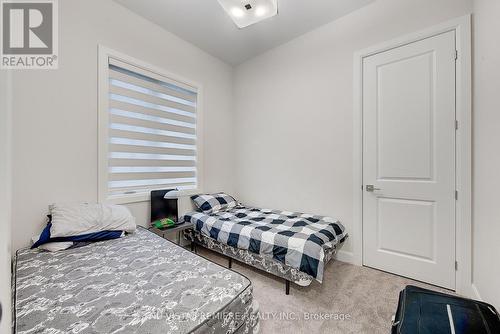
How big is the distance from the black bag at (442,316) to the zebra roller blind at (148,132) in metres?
2.57

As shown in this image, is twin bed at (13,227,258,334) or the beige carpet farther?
the beige carpet

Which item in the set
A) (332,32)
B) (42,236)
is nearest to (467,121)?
(332,32)

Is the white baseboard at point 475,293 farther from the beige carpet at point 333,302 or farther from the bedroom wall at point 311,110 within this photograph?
the bedroom wall at point 311,110

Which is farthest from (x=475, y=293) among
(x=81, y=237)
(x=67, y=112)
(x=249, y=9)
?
(x=67, y=112)

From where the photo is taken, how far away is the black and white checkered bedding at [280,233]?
1746 millimetres

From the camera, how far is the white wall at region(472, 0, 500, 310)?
4.48 feet

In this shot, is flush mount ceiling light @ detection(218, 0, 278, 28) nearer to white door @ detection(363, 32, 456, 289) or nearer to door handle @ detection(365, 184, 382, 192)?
white door @ detection(363, 32, 456, 289)

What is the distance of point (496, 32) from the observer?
1388 mm

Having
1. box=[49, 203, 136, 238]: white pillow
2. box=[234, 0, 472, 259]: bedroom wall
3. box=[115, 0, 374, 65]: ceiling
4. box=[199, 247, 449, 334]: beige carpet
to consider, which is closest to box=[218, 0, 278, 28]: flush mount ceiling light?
box=[115, 0, 374, 65]: ceiling

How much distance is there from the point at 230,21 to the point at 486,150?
2813 millimetres

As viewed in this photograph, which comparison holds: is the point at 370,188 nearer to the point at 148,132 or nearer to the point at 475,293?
the point at 475,293

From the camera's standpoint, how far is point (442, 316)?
3.50ft

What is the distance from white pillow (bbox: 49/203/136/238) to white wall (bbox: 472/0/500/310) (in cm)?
279
